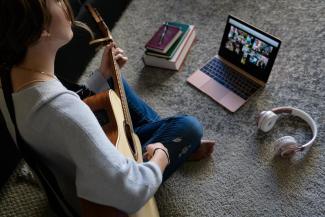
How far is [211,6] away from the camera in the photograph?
75.8 inches

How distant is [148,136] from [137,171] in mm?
429

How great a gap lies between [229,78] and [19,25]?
103cm

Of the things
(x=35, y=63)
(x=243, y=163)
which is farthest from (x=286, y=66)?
(x=35, y=63)

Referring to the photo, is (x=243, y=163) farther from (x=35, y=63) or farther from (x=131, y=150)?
(x=35, y=63)

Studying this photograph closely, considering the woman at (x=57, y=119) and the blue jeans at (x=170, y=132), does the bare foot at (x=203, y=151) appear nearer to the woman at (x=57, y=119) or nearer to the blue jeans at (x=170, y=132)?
the blue jeans at (x=170, y=132)

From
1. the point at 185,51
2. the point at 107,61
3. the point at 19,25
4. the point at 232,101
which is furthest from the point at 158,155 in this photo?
the point at 185,51

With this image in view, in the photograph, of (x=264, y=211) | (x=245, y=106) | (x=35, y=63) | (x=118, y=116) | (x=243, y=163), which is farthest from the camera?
(x=245, y=106)

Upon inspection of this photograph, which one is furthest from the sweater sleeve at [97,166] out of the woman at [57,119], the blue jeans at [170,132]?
the blue jeans at [170,132]

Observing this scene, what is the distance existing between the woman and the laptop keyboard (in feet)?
2.48

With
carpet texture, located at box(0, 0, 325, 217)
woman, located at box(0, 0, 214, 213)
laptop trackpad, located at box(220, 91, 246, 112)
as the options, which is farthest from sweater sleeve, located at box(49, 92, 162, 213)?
laptop trackpad, located at box(220, 91, 246, 112)

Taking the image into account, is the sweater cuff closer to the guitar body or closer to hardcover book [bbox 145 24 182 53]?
the guitar body

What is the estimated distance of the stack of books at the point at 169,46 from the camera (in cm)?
162

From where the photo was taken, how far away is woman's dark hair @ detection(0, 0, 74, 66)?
682 millimetres

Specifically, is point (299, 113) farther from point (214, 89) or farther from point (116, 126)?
point (116, 126)
